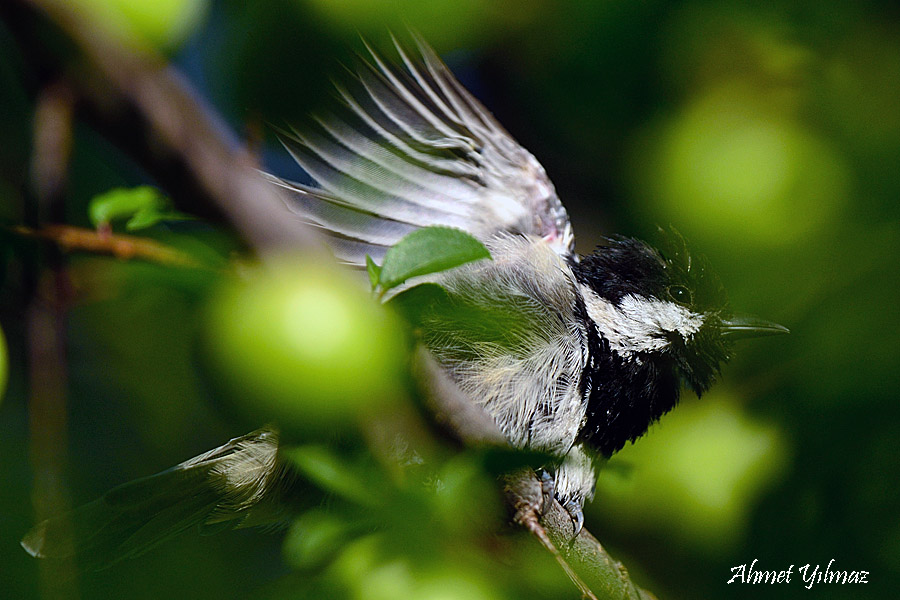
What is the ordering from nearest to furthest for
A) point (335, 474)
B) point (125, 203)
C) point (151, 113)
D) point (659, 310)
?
point (151, 113) < point (335, 474) < point (125, 203) < point (659, 310)

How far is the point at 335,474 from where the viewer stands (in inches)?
25.9

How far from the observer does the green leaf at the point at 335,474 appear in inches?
25.7

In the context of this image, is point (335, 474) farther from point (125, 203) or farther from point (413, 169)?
point (413, 169)

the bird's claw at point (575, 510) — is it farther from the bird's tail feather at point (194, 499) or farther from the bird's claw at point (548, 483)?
the bird's tail feather at point (194, 499)

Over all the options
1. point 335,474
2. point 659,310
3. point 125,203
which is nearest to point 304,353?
point 335,474

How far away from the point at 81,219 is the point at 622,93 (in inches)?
58.8

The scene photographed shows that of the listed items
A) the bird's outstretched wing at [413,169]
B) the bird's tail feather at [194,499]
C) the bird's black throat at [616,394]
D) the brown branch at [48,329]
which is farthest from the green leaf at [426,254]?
the bird's outstretched wing at [413,169]

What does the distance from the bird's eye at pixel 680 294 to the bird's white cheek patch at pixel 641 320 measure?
0.05ft

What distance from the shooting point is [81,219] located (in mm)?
1722

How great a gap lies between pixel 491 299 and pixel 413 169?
0.52m

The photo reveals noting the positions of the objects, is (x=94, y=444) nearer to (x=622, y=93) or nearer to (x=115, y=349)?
(x=115, y=349)

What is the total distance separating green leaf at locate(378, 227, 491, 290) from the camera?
666 millimetres

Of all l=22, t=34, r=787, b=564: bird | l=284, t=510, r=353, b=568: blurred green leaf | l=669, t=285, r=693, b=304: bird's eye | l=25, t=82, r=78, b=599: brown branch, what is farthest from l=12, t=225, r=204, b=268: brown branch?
l=669, t=285, r=693, b=304: bird's eye

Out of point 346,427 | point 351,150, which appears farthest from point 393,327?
point 351,150
